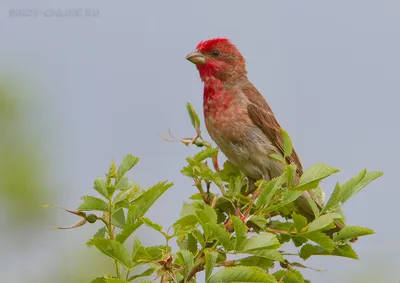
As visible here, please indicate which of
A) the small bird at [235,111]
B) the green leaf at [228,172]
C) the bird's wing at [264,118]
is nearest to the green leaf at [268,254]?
the green leaf at [228,172]

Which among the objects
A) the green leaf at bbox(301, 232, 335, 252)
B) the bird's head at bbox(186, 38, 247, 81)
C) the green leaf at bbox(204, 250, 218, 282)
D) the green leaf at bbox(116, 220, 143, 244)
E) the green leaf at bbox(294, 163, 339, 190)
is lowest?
the green leaf at bbox(301, 232, 335, 252)

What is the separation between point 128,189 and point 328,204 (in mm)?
998

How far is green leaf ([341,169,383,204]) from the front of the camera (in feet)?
13.3

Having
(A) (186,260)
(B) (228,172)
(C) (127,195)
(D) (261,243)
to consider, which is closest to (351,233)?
(D) (261,243)

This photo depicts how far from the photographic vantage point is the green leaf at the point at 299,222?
396 cm

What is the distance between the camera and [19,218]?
8633 mm

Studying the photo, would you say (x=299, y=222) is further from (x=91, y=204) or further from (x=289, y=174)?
(x=91, y=204)

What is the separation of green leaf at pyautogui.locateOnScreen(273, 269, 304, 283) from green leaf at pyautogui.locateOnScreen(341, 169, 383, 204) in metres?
0.44

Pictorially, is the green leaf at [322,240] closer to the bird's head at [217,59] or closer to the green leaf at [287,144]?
the green leaf at [287,144]

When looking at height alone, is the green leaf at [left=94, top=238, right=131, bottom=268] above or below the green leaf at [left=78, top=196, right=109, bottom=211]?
below

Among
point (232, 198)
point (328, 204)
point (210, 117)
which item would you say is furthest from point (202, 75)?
point (328, 204)

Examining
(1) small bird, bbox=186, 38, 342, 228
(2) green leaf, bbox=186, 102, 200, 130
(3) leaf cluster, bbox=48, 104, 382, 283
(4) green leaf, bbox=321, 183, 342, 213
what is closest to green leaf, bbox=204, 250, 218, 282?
(3) leaf cluster, bbox=48, 104, 382, 283

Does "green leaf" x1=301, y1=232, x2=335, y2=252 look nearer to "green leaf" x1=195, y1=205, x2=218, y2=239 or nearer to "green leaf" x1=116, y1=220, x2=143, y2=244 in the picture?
"green leaf" x1=195, y1=205, x2=218, y2=239

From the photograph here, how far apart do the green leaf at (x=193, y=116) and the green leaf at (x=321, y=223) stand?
117cm
